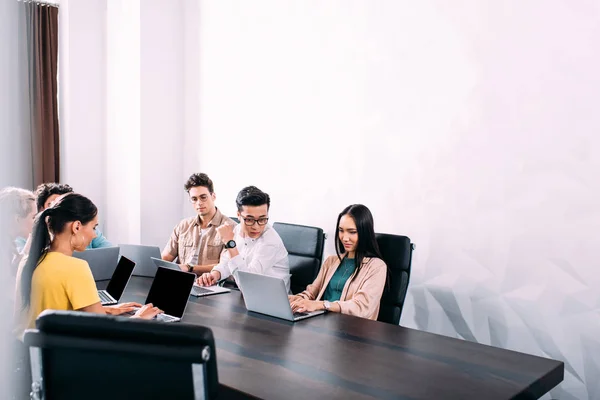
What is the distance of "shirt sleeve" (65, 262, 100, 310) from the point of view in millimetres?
1861

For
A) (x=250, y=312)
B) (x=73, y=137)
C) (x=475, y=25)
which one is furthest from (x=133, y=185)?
(x=475, y=25)

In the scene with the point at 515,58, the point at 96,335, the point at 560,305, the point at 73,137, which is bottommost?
the point at 560,305

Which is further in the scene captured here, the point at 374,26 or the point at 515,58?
the point at 374,26

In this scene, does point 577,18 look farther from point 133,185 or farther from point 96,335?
point 133,185

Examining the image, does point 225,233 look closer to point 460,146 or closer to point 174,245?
point 174,245

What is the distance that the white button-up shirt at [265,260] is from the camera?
296 cm

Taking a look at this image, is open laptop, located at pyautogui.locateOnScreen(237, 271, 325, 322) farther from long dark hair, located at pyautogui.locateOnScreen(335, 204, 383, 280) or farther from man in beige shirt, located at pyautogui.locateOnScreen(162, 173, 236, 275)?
man in beige shirt, located at pyautogui.locateOnScreen(162, 173, 236, 275)

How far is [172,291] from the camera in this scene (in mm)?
2273

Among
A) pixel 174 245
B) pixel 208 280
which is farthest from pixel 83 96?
pixel 208 280

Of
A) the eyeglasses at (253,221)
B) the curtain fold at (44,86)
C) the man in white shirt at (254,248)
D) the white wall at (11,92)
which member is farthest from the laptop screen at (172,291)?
the curtain fold at (44,86)

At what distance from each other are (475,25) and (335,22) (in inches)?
39.7

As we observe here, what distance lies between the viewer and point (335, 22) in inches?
143

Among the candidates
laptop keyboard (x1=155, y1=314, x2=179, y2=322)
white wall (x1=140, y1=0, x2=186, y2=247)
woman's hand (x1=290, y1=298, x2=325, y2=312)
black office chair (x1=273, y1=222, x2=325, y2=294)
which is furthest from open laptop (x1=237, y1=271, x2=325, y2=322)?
white wall (x1=140, y1=0, x2=186, y2=247)

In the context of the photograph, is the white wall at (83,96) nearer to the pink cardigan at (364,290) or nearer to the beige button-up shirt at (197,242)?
the beige button-up shirt at (197,242)
